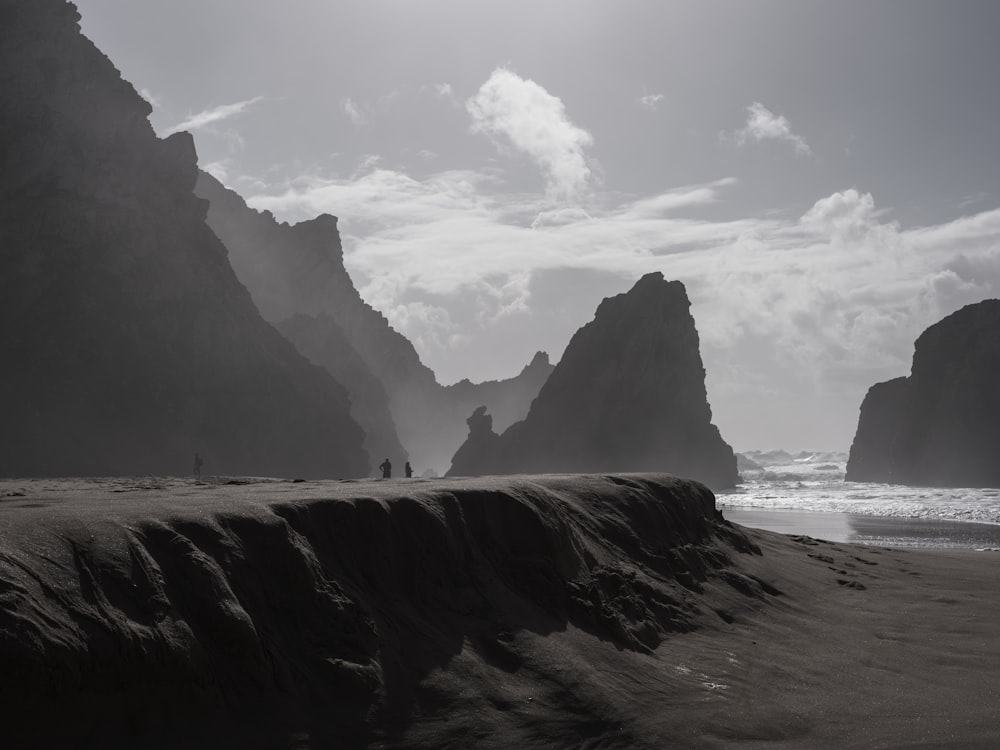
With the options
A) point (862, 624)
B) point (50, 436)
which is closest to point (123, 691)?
point (862, 624)

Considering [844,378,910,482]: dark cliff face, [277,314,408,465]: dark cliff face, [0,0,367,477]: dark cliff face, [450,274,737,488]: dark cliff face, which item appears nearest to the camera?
[0,0,367,477]: dark cliff face

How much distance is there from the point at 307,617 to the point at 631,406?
3908 inches

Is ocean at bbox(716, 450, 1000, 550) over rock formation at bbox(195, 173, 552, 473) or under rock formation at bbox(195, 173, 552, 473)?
under

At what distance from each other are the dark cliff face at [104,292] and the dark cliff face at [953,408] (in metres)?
84.0

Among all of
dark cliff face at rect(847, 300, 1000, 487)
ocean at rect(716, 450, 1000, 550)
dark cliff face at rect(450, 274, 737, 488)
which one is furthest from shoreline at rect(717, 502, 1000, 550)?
dark cliff face at rect(847, 300, 1000, 487)

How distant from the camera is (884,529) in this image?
1521 inches

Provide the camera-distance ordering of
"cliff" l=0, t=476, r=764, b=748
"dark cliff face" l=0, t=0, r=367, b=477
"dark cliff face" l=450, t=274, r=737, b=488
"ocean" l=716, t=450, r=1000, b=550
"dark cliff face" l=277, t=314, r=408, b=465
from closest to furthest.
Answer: "cliff" l=0, t=476, r=764, b=748
"ocean" l=716, t=450, r=1000, b=550
"dark cliff face" l=0, t=0, r=367, b=477
"dark cliff face" l=450, t=274, r=737, b=488
"dark cliff face" l=277, t=314, r=408, b=465

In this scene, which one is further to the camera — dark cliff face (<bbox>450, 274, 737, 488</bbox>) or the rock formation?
the rock formation

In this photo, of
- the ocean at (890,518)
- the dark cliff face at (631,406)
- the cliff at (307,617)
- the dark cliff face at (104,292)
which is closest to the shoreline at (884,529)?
the ocean at (890,518)

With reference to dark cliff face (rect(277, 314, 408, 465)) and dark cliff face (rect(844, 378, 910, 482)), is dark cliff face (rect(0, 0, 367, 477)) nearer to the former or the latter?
dark cliff face (rect(277, 314, 408, 465))

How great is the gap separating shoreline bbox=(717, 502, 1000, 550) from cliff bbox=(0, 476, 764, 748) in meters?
16.9

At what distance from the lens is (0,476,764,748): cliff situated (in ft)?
22.0

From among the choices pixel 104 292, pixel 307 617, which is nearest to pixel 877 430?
pixel 104 292

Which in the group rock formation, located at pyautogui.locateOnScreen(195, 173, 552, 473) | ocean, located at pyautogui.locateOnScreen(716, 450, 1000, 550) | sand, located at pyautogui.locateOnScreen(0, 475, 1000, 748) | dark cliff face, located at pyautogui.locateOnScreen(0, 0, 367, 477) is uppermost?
rock formation, located at pyautogui.locateOnScreen(195, 173, 552, 473)
